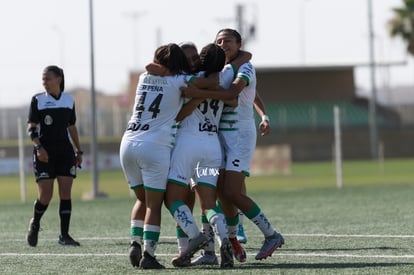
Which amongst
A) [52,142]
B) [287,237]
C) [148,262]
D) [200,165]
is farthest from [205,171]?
[52,142]

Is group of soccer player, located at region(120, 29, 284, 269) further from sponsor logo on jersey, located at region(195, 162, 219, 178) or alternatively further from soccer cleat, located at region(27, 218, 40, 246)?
soccer cleat, located at region(27, 218, 40, 246)

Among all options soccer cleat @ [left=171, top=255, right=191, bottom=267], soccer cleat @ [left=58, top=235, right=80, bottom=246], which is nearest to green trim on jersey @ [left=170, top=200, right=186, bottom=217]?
soccer cleat @ [left=171, top=255, right=191, bottom=267]

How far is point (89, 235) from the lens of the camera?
14.4m

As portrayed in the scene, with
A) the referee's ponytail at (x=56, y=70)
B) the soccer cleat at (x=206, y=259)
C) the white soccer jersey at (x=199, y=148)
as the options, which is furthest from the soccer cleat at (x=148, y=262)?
the referee's ponytail at (x=56, y=70)

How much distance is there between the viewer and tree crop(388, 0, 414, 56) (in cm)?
6256

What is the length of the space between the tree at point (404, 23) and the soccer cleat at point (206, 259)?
Result: 53.5m

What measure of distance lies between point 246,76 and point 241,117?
567mm

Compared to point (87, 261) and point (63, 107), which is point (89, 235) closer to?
point (63, 107)

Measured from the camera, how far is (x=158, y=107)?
32.9 feet

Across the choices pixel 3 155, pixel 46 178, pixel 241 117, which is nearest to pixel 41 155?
pixel 46 178

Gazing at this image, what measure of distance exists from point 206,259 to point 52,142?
341 centimetres

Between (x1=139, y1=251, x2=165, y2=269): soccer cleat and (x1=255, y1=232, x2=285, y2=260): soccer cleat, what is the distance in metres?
0.97

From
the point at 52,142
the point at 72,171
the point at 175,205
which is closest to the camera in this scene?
the point at 175,205

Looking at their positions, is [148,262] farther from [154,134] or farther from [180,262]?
[154,134]
